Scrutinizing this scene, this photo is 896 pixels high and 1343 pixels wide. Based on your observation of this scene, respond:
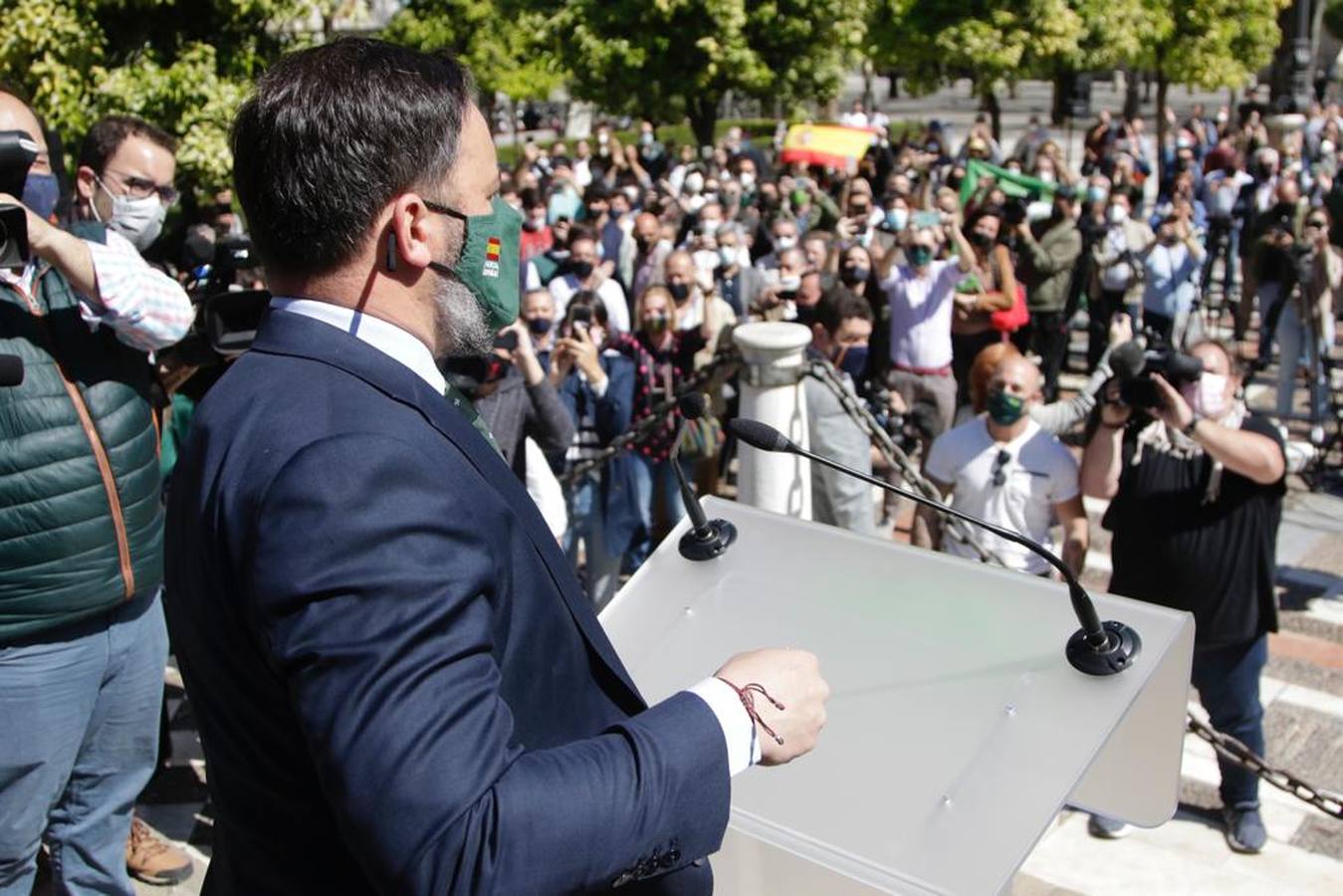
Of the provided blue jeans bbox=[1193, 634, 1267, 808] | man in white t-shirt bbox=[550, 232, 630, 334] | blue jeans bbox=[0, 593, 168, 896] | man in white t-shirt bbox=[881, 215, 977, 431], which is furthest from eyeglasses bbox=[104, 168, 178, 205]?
man in white t-shirt bbox=[881, 215, 977, 431]

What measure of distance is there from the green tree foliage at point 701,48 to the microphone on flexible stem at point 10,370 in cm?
1483

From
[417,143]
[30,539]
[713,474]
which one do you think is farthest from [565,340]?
[417,143]

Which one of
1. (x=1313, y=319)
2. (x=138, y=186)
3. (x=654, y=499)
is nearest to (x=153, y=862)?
(x=138, y=186)

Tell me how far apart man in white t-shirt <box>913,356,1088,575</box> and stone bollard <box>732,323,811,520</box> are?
69cm

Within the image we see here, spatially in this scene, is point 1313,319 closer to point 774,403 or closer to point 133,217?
point 774,403

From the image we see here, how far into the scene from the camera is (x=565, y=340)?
6.43 meters

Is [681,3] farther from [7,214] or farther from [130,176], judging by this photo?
[7,214]

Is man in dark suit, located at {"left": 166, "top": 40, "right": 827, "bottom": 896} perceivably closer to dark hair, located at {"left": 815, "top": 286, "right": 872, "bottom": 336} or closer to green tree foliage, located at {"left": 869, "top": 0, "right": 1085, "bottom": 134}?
dark hair, located at {"left": 815, "top": 286, "right": 872, "bottom": 336}

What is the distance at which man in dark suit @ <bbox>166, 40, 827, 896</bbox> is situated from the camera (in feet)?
4.38

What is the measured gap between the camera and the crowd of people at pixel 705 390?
319 centimetres

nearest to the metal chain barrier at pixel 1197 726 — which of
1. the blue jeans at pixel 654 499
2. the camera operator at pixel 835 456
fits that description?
the camera operator at pixel 835 456

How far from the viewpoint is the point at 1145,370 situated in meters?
5.01

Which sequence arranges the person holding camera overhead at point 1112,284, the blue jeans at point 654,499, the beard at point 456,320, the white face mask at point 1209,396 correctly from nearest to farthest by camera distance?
1. the beard at point 456,320
2. the white face mask at point 1209,396
3. the blue jeans at point 654,499
4. the person holding camera overhead at point 1112,284

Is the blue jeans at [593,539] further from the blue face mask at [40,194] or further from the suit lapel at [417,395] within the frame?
the suit lapel at [417,395]
